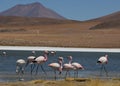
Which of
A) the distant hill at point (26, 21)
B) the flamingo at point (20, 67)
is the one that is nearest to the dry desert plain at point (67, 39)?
the flamingo at point (20, 67)

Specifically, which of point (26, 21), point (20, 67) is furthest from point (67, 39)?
point (26, 21)

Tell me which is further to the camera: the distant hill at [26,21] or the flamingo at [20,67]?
the distant hill at [26,21]

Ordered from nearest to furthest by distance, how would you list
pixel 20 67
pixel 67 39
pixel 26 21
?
pixel 20 67, pixel 67 39, pixel 26 21

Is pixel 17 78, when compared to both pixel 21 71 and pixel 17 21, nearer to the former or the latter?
pixel 21 71

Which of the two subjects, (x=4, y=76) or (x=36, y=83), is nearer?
(x=36, y=83)

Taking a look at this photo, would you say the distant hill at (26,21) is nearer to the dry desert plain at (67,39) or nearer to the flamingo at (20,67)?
the dry desert plain at (67,39)

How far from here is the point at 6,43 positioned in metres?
56.6

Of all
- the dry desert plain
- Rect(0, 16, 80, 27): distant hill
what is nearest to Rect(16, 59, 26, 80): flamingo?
the dry desert plain

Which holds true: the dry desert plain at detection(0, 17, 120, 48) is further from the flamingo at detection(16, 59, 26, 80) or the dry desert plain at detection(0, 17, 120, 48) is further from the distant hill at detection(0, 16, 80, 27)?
the distant hill at detection(0, 16, 80, 27)

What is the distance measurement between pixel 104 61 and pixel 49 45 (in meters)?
34.2

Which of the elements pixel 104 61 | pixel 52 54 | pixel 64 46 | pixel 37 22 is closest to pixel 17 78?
pixel 104 61

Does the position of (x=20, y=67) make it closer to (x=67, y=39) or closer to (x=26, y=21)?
(x=67, y=39)

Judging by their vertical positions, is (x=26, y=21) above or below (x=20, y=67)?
above

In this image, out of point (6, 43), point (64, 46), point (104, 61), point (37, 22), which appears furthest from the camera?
point (37, 22)
